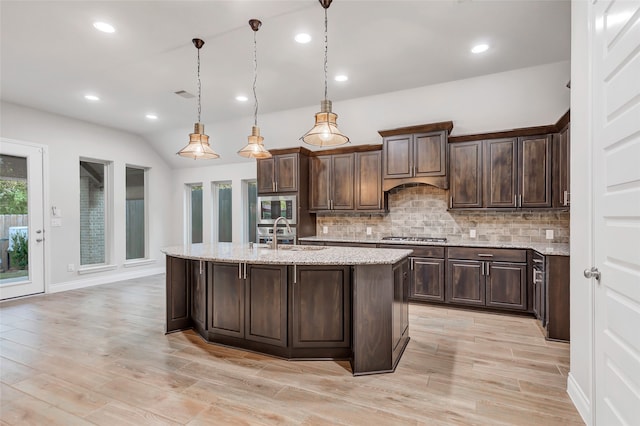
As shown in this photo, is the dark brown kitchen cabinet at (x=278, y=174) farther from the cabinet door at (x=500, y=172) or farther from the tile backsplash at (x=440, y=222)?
the cabinet door at (x=500, y=172)

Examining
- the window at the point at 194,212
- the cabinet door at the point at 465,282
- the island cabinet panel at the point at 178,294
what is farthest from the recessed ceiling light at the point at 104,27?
the window at the point at 194,212

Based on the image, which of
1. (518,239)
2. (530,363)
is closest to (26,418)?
(530,363)

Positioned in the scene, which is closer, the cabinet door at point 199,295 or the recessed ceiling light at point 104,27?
the recessed ceiling light at point 104,27

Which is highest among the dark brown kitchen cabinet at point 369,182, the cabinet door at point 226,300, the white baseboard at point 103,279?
the dark brown kitchen cabinet at point 369,182

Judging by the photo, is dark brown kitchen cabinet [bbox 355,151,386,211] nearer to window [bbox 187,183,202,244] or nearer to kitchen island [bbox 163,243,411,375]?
kitchen island [bbox 163,243,411,375]

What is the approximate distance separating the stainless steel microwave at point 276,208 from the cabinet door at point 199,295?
86.0 inches

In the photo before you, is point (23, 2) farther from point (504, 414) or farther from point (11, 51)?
point (504, 414)

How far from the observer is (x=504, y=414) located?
2.05 m

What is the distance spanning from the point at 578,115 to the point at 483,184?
2373 mm

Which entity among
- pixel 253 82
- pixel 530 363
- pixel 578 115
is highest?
pixel 253 82

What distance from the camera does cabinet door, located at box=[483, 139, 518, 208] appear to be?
14.0ft

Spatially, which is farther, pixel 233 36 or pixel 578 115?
pixel 233 36

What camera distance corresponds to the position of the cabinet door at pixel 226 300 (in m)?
3.01

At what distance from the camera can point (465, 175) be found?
4539mm
